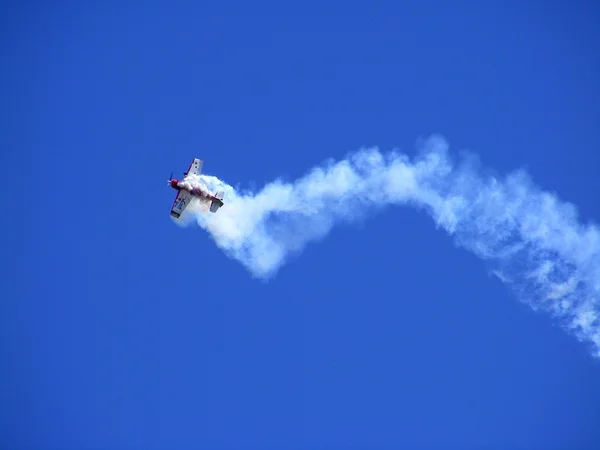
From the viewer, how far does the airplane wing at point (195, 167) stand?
72.8 meters

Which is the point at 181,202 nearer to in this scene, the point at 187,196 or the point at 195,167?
the point at 187,196

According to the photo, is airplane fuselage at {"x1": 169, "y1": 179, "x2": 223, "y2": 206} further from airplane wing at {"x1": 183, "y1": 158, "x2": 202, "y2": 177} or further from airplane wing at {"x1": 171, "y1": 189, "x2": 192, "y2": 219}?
airplane wing at {"x1": 183, "y1": 158, "x2": 202, "y2": 177}

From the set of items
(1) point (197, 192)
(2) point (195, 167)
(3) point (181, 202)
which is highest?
(2) point (195, 167)

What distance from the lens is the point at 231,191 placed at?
71812 millimetres

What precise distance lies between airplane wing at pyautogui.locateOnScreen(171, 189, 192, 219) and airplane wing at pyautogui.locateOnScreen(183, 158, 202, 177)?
68.0 inches

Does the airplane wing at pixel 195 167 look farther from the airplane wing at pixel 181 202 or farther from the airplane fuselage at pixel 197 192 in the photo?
the airplane wing at pixel 181 202

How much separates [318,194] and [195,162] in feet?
33.3

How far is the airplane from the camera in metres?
71.0

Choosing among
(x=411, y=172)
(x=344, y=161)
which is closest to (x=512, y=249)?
(x=411, y=172)

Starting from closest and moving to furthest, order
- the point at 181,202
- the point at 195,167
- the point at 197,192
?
the point at 197,192 → the point at 181,202 → the point at 195,167

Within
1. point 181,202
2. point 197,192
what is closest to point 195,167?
point 197,192

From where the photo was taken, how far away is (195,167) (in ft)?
240

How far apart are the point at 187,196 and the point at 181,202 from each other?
68 centimetres

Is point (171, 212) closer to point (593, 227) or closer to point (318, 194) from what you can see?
point (318, 194)
